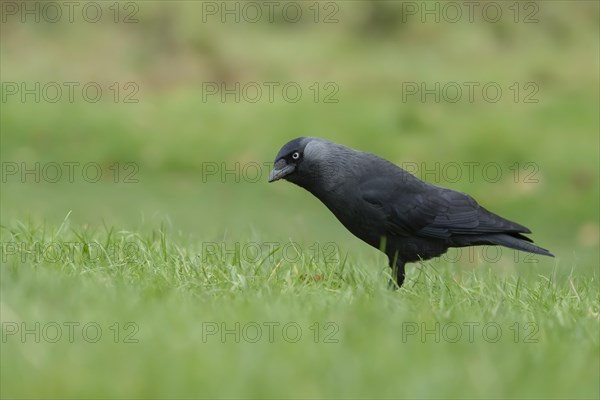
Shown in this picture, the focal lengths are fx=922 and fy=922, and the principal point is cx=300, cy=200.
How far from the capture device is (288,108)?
19844 millimetres

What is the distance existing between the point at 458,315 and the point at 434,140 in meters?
14.4

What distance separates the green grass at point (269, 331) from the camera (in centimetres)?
326

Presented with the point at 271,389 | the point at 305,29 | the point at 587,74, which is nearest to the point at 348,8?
the point at 305,29

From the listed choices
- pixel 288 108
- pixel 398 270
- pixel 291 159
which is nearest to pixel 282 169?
pixel 291 159

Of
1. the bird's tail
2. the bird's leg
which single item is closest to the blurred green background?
the bird's tail

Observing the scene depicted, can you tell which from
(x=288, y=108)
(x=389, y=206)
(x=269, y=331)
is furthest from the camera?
(x=288, y=108)

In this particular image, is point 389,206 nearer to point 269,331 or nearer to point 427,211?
point 427,211

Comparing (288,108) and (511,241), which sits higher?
(511,241)

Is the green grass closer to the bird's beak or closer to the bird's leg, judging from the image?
the bird's leg

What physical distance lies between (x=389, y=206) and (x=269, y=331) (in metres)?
2.37

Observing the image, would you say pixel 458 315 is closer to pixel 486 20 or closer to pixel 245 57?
pixel 245 57

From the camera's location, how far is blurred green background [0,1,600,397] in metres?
16.3

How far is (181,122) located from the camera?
19.7 m

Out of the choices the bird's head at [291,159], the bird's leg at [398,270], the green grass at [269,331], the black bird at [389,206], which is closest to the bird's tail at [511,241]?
the black bird at [389,206]
